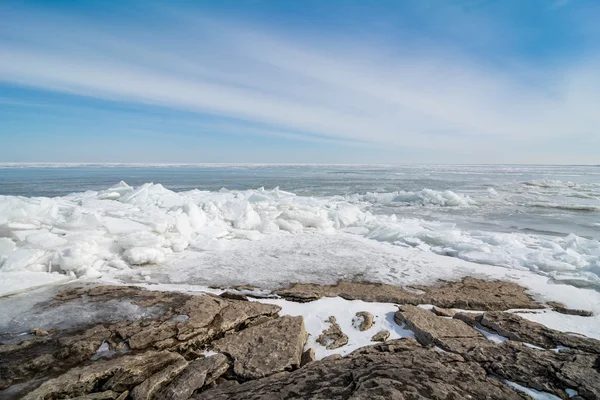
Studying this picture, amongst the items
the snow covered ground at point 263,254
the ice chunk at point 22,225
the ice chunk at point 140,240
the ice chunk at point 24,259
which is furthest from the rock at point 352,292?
→ the ice chunk at point 22,225

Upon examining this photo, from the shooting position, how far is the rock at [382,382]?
5.75 feet

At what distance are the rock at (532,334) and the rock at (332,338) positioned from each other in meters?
1.38

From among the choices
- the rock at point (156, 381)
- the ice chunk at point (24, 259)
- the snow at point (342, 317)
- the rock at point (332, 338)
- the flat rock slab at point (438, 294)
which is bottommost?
the flat rock slab at point (438, 294)

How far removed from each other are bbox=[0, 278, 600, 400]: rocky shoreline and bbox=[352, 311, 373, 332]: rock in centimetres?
2

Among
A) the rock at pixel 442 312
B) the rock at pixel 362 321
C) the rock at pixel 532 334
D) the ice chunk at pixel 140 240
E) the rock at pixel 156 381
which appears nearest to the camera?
the rock at pixel 156 381

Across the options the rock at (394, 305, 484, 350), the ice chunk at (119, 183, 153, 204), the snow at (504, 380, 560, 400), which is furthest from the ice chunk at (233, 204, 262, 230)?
the snow at (504, 380, 560, 400)

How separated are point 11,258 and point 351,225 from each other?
6611 millimetres

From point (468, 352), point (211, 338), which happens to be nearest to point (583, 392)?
point (468, 352)

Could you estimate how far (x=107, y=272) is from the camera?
455cm

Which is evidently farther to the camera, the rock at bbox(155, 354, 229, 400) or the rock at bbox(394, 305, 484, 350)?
the rock at bbox(394, 305, 484, 350)

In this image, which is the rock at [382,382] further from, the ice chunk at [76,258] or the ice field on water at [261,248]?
the ice chunk at [76,258]

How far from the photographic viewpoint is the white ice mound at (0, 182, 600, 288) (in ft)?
14.8

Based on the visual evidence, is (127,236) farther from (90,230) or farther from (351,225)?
(351,225)

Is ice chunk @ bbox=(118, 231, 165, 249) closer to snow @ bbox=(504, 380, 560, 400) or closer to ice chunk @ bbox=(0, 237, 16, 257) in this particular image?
ice chunk @ bbox=(0, 237, 16, 257)
